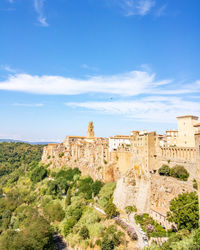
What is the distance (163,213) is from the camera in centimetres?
2731

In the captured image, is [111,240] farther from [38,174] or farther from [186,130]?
[38,174]

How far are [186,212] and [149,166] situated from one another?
14.0 metres

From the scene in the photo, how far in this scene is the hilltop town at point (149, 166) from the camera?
28552mm

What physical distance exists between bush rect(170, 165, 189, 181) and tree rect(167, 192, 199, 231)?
6257 millimetres

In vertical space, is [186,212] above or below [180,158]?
below

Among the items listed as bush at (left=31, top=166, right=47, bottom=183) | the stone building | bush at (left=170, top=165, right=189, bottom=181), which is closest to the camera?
bush at (left=170, top=165, right=189, bottom=181)

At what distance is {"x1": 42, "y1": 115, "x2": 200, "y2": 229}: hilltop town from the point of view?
93.7ft

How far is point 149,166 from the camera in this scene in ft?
116

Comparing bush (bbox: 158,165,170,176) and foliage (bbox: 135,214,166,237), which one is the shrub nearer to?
foliage (bbox: 135,214,166,237)

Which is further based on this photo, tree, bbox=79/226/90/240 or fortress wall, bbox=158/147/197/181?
tree, bbox=79/226/90/240

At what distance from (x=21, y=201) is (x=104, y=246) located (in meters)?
37.0

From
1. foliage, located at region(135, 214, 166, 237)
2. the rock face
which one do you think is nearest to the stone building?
the rock face

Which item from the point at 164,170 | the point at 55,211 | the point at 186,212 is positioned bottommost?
the point at 55,211

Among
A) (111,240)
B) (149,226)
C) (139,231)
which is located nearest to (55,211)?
(111,240)
